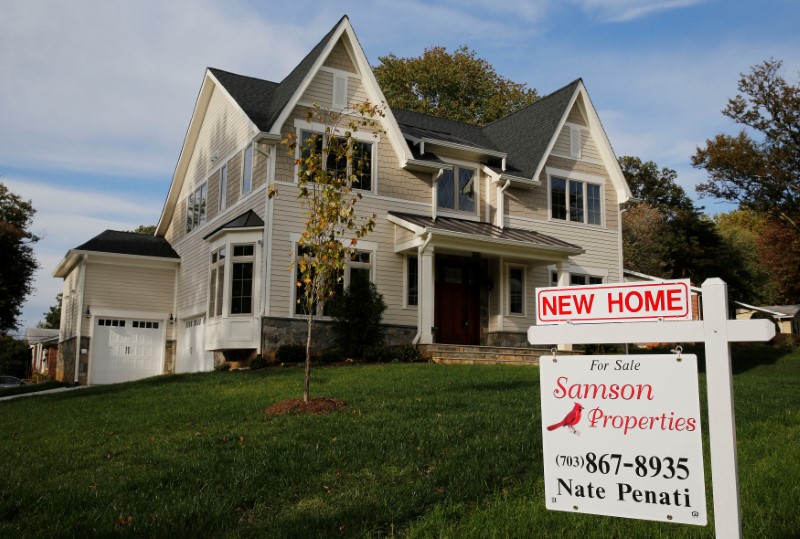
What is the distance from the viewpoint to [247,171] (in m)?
19.6

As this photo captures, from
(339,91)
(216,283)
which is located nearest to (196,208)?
(216,283)

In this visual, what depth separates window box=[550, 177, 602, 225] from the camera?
22.6 meters

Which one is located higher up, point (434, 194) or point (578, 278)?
point (434, 194)

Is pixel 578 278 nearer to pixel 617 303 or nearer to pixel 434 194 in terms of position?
pixel 434 194

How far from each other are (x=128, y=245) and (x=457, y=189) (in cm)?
1103

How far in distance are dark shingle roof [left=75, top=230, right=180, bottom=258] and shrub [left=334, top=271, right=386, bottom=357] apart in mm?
9225

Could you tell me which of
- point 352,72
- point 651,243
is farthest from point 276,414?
point 651,243

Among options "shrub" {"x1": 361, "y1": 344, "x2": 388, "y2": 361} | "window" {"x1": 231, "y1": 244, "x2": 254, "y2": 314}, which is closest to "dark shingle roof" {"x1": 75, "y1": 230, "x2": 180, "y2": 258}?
"window" {"x1": 231, "y1": 244, "x2": 254, "y2": 314}

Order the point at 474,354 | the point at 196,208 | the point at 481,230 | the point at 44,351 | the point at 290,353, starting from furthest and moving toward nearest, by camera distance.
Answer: the point at 44,351 → the point at 196,208 → the point at 481,230 → the point at 474,354 → the point at 290,353

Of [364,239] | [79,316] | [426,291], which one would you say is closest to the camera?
Result: [426,291]

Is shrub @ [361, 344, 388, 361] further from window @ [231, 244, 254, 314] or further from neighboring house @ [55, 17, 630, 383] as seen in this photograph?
window @ [231, 244, 254, 314]

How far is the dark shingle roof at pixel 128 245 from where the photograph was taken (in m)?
23.3

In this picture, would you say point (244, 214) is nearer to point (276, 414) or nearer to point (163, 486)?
point (276, 414)

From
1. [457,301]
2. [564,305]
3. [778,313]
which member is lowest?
[564,305]
